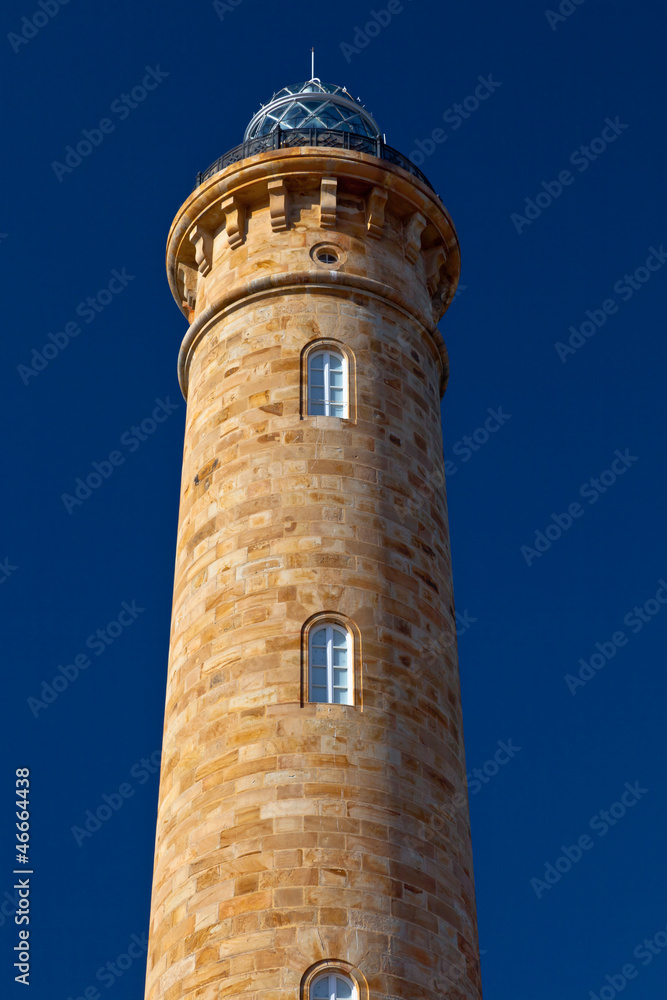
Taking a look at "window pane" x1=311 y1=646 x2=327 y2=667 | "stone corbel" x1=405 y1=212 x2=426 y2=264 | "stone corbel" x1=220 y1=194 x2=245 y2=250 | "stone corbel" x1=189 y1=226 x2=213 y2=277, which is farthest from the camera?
"stone corbel" x1=189 y1=226 x2=213 y2=277

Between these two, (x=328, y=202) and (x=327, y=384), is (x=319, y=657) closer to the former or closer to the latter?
(x=327, y=384)

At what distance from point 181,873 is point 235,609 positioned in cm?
416

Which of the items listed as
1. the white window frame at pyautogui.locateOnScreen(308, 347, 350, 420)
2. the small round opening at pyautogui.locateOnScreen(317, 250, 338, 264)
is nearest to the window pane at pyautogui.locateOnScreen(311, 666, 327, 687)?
the white window frame at pyautogui.locateOnScreen(308, 347, 350, 420)

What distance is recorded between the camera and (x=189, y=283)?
31.5 meters

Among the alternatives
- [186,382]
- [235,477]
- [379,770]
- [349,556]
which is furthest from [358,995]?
[186,382]

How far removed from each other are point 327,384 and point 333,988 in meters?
10.4

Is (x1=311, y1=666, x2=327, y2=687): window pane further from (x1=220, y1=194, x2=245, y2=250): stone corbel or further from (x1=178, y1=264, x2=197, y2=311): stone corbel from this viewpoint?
(x1=178, y1=264, x2=197, y2=311): stone corbel

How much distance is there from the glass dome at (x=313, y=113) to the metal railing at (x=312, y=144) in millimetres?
1138

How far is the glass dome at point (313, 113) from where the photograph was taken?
32.7 m

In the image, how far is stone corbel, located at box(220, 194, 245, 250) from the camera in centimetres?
3000

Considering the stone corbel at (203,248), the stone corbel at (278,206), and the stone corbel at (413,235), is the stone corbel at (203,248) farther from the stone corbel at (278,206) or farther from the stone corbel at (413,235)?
the stone corbel at (413,235)

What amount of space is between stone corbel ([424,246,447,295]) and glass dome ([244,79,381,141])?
2842mm

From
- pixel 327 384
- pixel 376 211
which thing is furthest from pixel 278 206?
pixel 327 384

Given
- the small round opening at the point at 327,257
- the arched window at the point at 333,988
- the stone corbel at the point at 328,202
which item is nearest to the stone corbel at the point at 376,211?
the stone corbel at the point at 328,202
